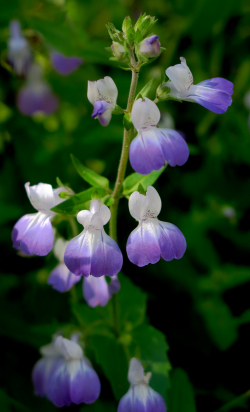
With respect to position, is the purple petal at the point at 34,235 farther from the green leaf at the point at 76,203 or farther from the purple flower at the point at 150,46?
the purple flower at the point at 150,46

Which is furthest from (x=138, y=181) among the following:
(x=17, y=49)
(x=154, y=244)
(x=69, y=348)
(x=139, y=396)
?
(x=17, y=49)

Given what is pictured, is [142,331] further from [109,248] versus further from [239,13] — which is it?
[239,13]

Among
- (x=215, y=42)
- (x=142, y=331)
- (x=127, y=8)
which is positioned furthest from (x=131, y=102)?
(x=127, y=8)

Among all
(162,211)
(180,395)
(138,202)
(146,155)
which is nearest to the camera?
(146,155)

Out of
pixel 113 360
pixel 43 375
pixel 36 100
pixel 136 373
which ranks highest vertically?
pixel 36 100

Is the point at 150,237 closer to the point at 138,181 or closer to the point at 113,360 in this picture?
the point at 138,181
